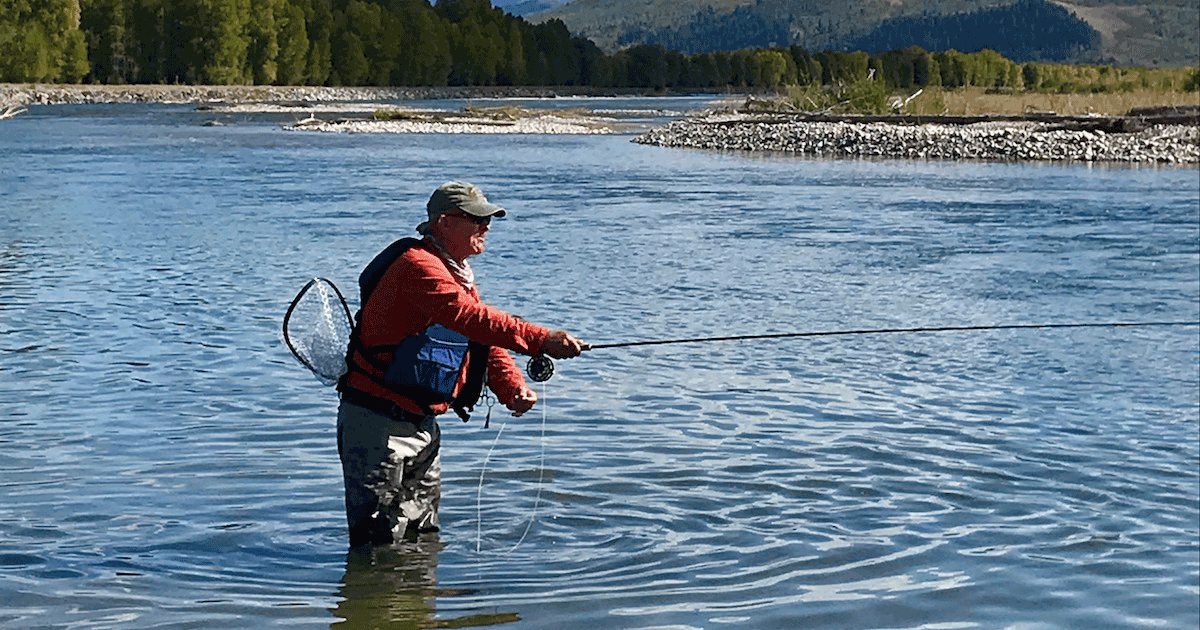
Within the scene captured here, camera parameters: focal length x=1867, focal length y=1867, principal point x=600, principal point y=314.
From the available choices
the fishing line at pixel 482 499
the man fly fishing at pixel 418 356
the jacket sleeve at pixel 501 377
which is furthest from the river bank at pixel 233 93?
the jacket sleeve at pixel 501 377

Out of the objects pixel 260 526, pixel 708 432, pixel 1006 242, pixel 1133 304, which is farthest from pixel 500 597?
pixel 1006 242

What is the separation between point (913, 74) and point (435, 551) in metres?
132

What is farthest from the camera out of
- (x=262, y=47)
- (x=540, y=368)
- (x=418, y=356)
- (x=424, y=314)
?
(x=262, y=47)

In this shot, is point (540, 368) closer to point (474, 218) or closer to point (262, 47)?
point (474, 218)

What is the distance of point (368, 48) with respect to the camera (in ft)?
474

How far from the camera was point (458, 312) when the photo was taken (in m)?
6.29

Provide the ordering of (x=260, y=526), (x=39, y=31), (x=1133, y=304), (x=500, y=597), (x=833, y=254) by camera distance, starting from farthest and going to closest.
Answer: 1. (x=39, y=31)
2. (x=833, y=254)
3. (x=1133, y=304)
4. (x=260, y=526)
5. (x=500, y=597)

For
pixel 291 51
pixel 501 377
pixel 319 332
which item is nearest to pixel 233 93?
pixel 291 51

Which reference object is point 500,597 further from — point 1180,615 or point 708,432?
point 708,432

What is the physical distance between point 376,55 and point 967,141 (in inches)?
4267

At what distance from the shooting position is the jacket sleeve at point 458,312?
6262mm

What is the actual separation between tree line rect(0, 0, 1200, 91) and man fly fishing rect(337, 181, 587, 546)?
71.0 metres

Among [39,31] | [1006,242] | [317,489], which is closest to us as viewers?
[317,489]

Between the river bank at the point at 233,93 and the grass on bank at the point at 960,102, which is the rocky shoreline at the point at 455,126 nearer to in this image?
the grass on bank at the point at 960,102
